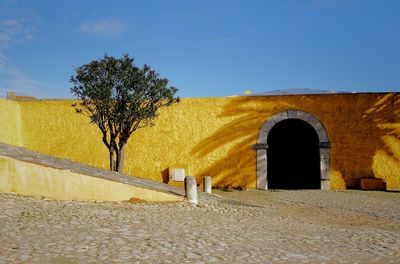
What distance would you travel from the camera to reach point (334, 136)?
12.5 m

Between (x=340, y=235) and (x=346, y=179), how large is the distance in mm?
7849

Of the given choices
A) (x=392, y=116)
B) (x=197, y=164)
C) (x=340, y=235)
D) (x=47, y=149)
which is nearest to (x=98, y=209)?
(x=340, y=235)

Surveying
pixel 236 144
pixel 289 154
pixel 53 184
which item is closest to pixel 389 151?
pixel 236 144

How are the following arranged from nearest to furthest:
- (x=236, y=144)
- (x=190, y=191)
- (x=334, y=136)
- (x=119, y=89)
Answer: (x=190, y=191), (x=119, y=89), (x=334, y=136), (x=236, y=144)

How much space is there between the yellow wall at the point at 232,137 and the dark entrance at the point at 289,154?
5063 mm

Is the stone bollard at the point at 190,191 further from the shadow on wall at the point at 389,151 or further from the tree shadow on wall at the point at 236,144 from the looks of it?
the shadow on wall at the point at 389,151

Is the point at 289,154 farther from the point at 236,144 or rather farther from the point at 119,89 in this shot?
the point at 119,89

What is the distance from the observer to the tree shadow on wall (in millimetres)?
12773

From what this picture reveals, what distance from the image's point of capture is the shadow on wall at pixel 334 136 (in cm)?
1230

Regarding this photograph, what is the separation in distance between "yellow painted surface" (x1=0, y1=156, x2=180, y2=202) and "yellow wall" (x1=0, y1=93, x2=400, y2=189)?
6.25m

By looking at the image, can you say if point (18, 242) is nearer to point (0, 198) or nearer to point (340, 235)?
point (0, 198)

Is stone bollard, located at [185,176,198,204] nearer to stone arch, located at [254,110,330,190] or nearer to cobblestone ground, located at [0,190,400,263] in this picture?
cobblestone ground, located at [0,190,400,263]

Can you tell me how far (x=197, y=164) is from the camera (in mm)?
13039

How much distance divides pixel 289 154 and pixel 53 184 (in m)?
14.0
